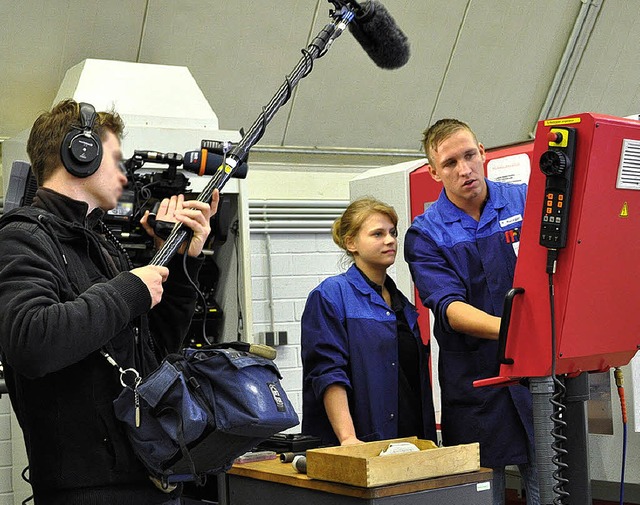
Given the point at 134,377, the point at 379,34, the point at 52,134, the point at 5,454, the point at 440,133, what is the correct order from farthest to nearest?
the point at 5,454 < the point at 440,133 < the point at 379,34 < the point at 52,134 < the point at 134,377

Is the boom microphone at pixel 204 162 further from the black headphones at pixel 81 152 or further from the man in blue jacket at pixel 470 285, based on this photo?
the man in blue jacket at pixel 470 285

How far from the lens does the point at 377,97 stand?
5.15m

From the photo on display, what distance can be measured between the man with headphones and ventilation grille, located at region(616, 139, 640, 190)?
995 mm

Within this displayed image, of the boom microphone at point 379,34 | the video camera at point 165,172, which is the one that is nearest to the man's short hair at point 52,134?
the video camera at point 165,172

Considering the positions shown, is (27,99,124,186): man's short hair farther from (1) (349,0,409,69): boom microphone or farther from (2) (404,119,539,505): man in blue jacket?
(2) (404,119,539,505): man in blue jacket

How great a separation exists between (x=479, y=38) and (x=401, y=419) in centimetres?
289

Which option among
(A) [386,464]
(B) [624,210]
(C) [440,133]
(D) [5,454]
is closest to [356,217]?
(C) [440,133]

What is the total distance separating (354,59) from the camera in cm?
496

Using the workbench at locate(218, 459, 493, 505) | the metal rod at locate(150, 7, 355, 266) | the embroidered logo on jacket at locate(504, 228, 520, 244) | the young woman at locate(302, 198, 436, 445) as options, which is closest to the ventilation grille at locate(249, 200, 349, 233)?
the young woman at locate(302, 198, 436, 445)

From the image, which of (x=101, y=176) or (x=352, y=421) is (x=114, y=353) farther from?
(x=352, y=421)

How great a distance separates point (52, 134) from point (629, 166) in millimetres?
1343

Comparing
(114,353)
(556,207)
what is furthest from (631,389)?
(114,353)

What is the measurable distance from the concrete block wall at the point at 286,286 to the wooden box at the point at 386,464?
2280mm

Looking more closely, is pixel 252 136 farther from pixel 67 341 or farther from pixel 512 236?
pixel 512 236
